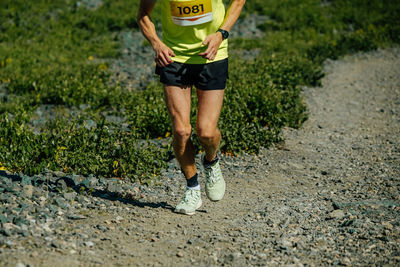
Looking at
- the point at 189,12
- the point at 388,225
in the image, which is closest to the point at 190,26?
the point at 189,12

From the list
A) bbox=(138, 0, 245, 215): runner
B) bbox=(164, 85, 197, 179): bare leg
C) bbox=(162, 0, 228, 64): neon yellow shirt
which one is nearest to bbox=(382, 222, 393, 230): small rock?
bbox=(138, 0, 245, 215): runner

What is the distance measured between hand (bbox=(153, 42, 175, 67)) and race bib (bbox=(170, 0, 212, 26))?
9.2 inches

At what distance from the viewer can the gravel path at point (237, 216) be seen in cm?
417

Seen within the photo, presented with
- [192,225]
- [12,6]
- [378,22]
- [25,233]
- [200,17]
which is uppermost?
[200,17]

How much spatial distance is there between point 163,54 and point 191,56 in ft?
0.83

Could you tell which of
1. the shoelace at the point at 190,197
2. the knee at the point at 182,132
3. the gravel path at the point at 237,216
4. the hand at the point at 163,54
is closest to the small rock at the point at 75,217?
the gravel path at the point at 237,216

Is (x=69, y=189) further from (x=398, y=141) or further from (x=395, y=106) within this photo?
(x=395, y=106)

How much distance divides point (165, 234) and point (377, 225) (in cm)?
186

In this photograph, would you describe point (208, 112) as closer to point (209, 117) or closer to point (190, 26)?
point (209, 117)

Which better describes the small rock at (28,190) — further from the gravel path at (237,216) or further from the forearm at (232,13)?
the forearm at (232,13)

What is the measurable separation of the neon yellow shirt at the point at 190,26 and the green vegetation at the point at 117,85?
168 cm

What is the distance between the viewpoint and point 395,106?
30.8ft

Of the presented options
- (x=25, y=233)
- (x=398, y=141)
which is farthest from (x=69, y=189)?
(x=398, y=141)

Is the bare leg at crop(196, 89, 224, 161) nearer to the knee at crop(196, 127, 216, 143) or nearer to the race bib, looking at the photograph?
the knee at crop(196, 127, 216, 143)
